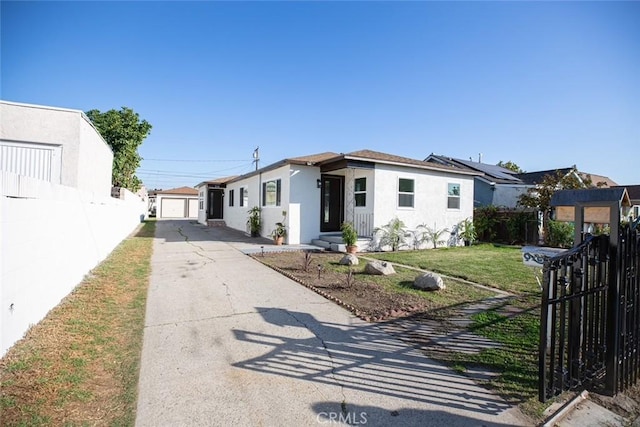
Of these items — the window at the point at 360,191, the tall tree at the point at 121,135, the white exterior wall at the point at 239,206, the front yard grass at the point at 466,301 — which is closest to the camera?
the front yard grass at the point at 466,301

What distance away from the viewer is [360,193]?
12.7m

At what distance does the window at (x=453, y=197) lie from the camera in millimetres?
14109

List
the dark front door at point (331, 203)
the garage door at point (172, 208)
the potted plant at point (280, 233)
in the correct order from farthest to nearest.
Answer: the garage door at point (172, 208), the dark front door at point (331, 203), the potted plant at point (280, 233)

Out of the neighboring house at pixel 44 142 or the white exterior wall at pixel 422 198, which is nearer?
the neighboring house at pixel 44 142

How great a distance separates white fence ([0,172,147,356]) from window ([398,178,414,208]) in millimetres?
10223

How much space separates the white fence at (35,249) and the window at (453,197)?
13243 mm

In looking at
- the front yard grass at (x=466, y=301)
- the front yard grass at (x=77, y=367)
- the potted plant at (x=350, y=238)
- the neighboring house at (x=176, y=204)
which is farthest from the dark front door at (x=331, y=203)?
the neighboring house at (x=176, y=204)

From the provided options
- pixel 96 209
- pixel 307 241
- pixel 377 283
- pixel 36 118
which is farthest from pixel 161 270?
pixel 307 241

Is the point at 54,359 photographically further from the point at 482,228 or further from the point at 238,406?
the point at 482,228

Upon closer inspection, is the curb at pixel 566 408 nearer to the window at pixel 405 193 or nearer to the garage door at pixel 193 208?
the window at pixel 405 193

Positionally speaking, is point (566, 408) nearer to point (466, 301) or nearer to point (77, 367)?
point (466, 301)

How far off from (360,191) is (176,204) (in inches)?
1240

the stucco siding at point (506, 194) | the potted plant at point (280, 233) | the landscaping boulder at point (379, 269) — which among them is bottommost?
the landscaping boulder at point (379, 269)

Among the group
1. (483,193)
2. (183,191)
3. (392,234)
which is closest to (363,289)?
(392,234)
